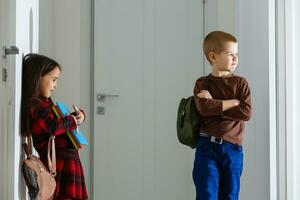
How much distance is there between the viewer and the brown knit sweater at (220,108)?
2.01 metres

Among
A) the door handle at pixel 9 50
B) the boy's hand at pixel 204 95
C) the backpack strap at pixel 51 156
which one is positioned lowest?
the backpack strap at pixel 51 156

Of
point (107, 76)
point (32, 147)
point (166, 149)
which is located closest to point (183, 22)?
point (107, 76)

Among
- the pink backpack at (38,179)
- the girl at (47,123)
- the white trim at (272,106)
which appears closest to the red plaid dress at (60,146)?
the girl at (47,123)

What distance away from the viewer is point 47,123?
192 centimetres

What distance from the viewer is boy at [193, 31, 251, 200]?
2.03m

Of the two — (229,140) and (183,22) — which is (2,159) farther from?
(183,22)

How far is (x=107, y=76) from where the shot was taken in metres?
3.54

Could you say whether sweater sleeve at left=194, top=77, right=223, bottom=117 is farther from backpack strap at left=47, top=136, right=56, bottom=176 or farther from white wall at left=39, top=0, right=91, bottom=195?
white wall at left=39, top=0, right=91, bottom=195

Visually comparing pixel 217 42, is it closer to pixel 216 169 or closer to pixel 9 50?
pixel 216 169

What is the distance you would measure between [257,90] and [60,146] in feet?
4.48

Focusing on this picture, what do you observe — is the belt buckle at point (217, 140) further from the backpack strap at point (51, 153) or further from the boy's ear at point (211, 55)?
the backpack strap at point (51, 153)

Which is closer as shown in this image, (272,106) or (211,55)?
(211,55)

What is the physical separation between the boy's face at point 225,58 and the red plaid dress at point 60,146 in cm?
69
